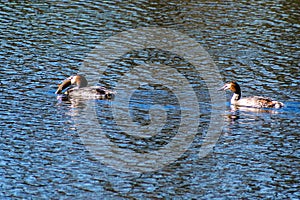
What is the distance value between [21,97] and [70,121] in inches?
82.0

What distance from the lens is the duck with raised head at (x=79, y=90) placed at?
17.9 meters

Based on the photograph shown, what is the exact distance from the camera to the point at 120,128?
15.6 metres

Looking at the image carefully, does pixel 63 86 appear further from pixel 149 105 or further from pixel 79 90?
pixel 149 105

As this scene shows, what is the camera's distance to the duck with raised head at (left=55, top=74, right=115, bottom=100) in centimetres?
1789

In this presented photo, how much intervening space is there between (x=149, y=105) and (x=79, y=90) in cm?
212

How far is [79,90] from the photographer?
1853cm

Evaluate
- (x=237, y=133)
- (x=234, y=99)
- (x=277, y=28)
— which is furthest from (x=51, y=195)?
(x=277, y=28)

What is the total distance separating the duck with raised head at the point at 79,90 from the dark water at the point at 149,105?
11.3 inches

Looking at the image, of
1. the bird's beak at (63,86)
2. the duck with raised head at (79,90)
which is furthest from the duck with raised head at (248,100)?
the bird's beak at (63,86)

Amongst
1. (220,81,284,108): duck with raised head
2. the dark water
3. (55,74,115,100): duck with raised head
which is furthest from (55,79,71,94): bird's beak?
(220,81,284,108): duck with raised head

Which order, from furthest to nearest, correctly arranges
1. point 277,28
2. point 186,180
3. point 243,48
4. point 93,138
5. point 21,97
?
point 277,28 → point 243,48 → point 21,97 → point 93,138 → point 186,180

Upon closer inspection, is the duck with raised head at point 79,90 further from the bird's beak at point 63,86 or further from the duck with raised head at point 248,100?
the duck with raised head at point 248,100

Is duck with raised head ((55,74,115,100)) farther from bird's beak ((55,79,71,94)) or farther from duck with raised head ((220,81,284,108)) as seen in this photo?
duck with raised head ((220,81,284,108))

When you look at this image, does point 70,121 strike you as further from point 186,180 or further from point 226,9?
point 226,9
